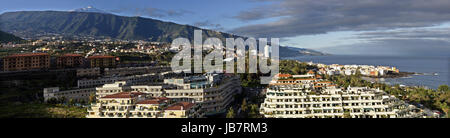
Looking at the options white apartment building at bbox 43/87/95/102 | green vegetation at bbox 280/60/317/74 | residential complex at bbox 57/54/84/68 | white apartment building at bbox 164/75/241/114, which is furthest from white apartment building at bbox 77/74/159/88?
green vegetation at bbox 280/60/317/74

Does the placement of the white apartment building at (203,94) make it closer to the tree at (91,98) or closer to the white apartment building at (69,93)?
the tree at (91,98)

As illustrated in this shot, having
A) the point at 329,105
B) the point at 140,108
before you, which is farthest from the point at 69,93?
the point at 329,105

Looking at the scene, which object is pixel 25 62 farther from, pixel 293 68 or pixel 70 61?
pixel 293 68

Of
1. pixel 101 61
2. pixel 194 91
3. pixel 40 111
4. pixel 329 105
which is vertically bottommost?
pixel 40 111

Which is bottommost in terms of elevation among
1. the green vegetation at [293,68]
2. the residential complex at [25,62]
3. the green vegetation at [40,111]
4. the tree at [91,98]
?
the green vegetation at [40,111]

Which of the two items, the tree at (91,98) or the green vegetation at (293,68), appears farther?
the green vegetation at (293,68)

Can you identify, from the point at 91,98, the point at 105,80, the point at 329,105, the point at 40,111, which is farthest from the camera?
the point at 105,80

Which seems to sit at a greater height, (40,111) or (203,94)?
(203,94)

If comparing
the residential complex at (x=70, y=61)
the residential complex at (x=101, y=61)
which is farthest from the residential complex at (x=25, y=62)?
the residential complex at (x=101, y=61)

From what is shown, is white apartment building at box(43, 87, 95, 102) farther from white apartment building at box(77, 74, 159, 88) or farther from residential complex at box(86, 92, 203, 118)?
residential complex at box(86, 92, 203, 118)

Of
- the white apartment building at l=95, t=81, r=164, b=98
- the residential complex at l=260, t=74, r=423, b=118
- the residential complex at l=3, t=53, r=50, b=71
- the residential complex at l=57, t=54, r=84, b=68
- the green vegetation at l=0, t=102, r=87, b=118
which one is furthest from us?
the residential complex at l=57, t=54, r=84, b=68
